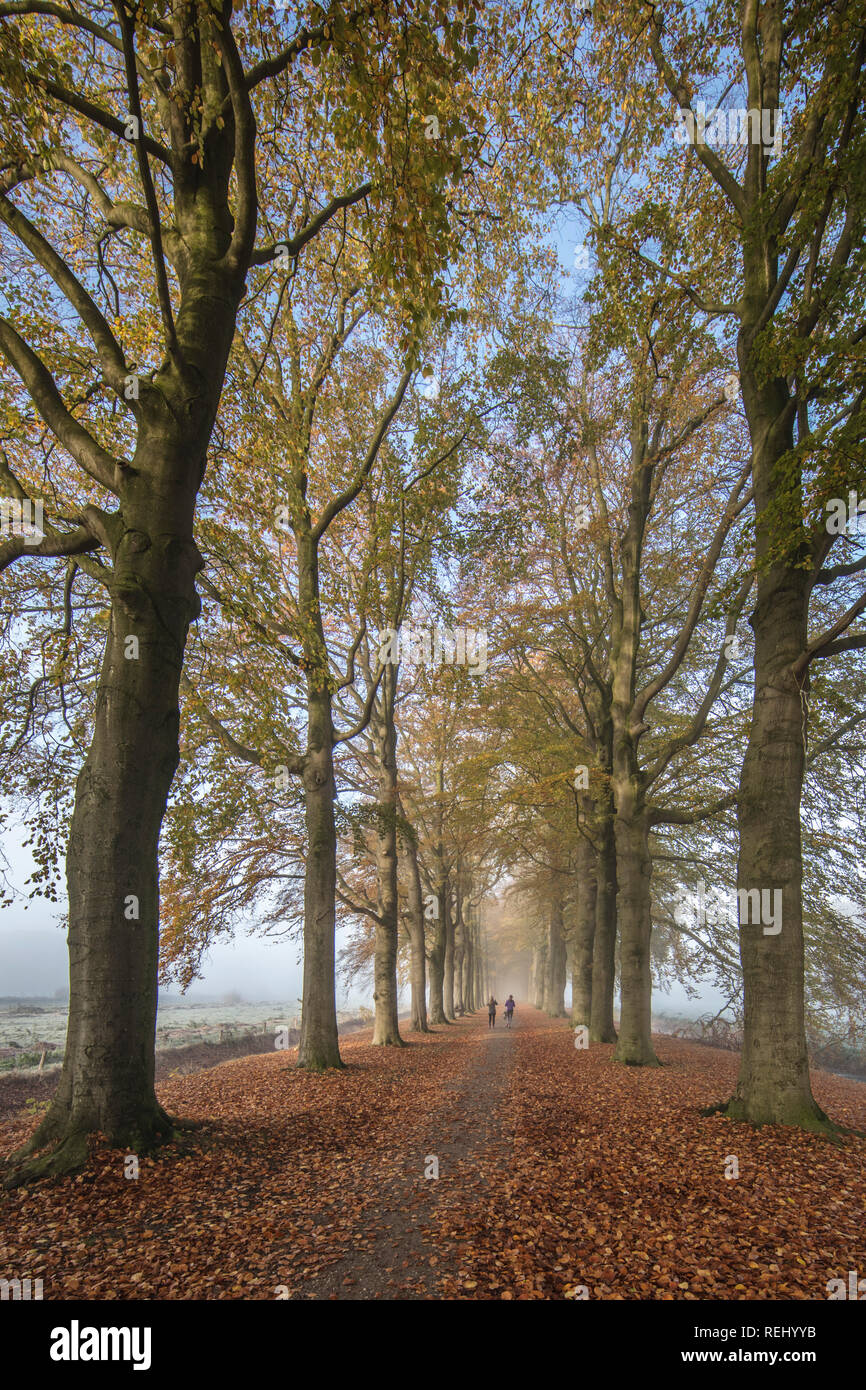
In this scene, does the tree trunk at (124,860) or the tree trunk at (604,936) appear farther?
the tree trunk at (604,936)

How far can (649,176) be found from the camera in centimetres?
976

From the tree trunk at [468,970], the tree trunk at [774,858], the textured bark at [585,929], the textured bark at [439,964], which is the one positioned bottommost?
the tree trunk at [468,970]

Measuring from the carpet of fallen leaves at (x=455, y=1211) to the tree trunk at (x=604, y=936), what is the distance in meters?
8.12

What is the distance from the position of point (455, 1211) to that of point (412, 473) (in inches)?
447

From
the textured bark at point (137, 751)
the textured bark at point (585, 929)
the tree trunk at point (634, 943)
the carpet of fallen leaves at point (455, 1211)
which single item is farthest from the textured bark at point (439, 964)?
the textured bark at point (137, 751)

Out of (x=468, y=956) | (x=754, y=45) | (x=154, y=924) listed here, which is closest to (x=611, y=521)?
(x=754, y=45)

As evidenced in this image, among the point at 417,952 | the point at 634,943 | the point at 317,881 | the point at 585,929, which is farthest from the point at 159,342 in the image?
the point at 417,952

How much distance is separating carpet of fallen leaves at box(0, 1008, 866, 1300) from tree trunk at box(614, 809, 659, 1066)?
458 centimetres

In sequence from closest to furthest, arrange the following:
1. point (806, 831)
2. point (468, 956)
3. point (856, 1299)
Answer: point (856, 1299) → point (806, 831) → point (468, 956)

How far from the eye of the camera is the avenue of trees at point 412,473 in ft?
17.7

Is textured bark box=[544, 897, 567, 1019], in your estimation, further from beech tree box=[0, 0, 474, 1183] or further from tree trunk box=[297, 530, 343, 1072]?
beech tree box=[0, 0, 474, 1183]

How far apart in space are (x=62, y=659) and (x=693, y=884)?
61.7 ft

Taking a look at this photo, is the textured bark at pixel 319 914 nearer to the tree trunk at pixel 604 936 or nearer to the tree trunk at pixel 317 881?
the tree trunk at pixel 317 881

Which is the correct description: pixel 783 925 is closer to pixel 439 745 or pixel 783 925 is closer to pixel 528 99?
pixel 528 99
